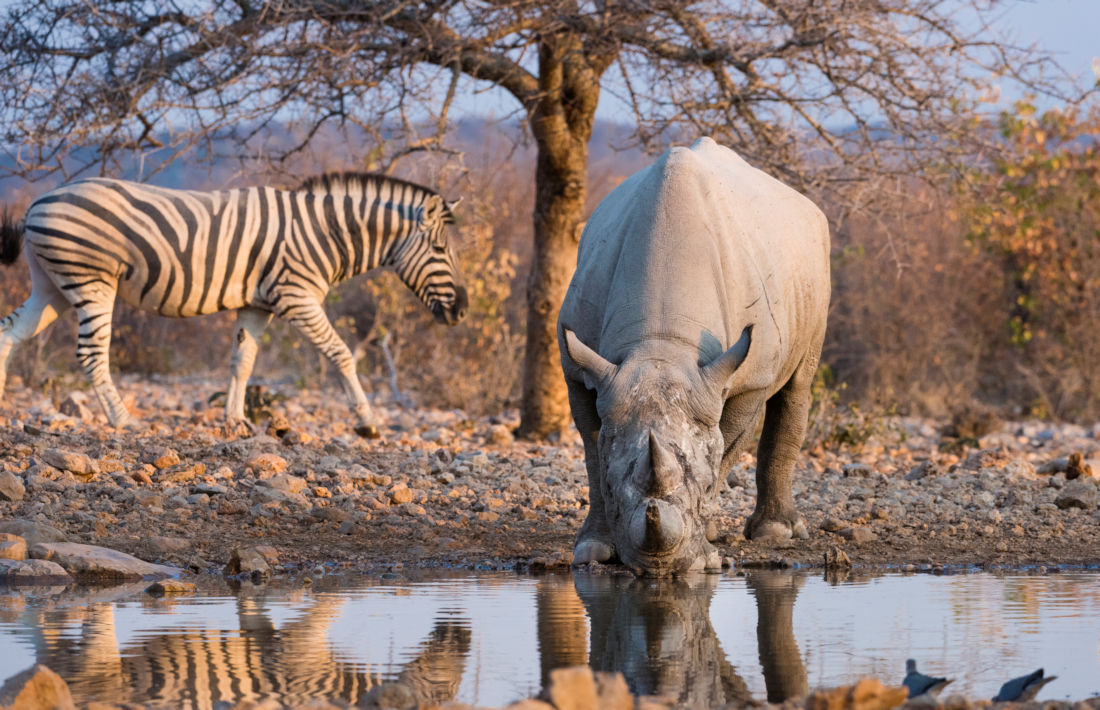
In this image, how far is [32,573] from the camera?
5723 mm

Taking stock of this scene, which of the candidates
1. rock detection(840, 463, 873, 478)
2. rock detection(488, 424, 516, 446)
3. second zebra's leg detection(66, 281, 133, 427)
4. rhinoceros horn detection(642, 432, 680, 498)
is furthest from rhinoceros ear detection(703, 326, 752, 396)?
second zebra's leg detection(66, 281, 133, 427)

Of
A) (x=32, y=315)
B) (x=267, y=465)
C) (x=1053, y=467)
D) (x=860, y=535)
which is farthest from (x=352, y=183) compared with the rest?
(x=860, y=535)

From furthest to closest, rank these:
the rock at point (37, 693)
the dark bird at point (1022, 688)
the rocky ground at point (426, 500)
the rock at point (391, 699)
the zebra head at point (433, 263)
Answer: the zebra head at point (433, 263) < the rocky ground at point (426, 500) < the dark bird at point (1022, 688) < the rock at point (391, 699) < the rock at point (37, 693)

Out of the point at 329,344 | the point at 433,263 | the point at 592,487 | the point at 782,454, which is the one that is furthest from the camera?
the point at 433,263

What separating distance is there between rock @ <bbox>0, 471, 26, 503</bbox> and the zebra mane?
5060 mm

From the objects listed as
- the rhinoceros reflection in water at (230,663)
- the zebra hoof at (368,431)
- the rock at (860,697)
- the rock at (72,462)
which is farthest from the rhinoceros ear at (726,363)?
the zebra hoof at (368,431)

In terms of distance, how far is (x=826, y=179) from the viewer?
1084 centimetres

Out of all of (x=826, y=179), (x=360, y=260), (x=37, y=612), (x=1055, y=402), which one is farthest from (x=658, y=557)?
(x=1055, y=402)

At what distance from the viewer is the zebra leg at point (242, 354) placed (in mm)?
11320

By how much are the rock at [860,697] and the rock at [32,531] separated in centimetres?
444

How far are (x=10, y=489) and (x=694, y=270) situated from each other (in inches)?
157

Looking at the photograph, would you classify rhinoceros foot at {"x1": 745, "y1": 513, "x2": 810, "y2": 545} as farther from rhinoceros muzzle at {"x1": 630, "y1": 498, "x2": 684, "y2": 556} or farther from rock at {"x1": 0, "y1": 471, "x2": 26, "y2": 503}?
rock at {"x1": 0, "y1": 471, "x2": 26, "y2": 503}

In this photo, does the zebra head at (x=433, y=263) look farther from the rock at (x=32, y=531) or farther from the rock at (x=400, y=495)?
the rock at (x=32, y=531)

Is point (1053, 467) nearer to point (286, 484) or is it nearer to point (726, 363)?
point (726, 363)
